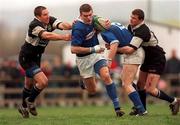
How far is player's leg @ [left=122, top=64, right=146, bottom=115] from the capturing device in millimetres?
15836

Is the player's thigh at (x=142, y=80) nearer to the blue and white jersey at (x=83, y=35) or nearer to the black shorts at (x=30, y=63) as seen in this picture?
the blue and white jersey at (x=83, y=35)

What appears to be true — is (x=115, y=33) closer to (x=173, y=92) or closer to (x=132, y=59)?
(x=132, y=59)

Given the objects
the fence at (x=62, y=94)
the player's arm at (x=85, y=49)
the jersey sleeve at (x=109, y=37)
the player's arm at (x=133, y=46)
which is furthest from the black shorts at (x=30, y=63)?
the fence at (x=62, y=94)

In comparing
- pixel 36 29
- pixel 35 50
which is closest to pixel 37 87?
pixel 35 50

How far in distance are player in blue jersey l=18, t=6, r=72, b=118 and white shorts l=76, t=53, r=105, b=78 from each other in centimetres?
72

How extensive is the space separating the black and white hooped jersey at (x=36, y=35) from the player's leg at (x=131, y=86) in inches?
66.5

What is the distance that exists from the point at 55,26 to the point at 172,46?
2110 cm

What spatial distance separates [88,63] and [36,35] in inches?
46.4

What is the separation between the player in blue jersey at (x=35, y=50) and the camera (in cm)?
1591

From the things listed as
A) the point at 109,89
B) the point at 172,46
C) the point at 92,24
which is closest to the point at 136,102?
the point at 109,89

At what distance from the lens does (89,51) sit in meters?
15.6

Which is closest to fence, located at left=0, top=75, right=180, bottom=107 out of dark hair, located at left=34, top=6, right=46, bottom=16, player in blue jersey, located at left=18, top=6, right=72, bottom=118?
player in blue jersey, located at left=18, top=6, right=72, bottom=118

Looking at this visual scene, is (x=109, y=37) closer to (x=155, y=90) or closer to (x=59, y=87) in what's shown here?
(x=155, y=90)

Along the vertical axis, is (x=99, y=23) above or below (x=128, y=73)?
above
